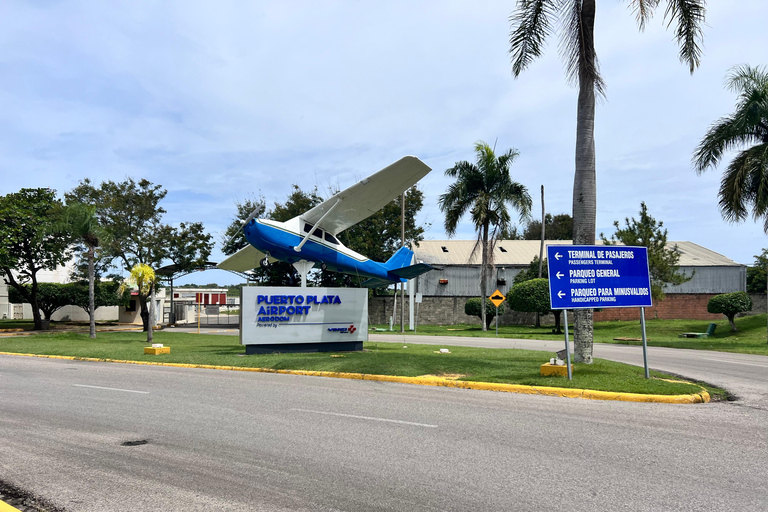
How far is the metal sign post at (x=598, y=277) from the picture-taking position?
1102cm

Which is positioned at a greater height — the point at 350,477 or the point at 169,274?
the point at 169,274

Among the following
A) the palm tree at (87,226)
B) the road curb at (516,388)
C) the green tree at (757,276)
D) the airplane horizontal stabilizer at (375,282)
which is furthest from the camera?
the green tree at (757,276)

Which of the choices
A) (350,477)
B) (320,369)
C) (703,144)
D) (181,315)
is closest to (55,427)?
(350,477)

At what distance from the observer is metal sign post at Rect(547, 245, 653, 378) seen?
434 inches

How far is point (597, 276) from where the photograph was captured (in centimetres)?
1128

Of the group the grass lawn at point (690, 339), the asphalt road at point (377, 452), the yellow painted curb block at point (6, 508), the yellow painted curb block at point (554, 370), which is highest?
the yellow painted curb block at point (554, 370)

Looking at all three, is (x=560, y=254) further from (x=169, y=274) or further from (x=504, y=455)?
(x=169, y=274)

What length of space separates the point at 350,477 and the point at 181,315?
2041 inches

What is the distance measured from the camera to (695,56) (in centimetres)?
1324

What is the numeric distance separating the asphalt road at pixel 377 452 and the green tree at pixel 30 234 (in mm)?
26411

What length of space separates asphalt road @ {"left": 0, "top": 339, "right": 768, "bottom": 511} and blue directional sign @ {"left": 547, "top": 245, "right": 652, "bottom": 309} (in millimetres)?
2571

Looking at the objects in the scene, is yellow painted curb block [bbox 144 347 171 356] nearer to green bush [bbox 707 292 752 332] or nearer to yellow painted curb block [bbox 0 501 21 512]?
yellow painted curb block [bbox 0 501 21 512]

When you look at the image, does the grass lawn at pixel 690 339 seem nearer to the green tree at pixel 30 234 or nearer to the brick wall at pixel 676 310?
the brick wall at pixel 676 310

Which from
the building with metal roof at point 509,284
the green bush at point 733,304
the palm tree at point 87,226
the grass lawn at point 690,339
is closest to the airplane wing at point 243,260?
the palm tree at point 87,226
